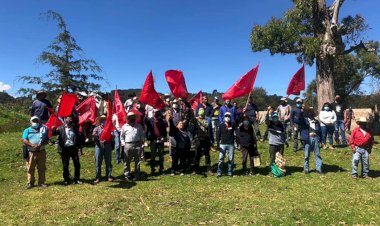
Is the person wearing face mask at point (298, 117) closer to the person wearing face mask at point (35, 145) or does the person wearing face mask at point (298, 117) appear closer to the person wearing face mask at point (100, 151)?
the person wearing face mask at point (100, 151)

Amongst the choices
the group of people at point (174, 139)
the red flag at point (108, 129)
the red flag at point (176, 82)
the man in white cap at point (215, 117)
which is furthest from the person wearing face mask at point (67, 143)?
the man in white cap at point (215, 117)

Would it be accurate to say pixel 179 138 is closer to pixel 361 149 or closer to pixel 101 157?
pixel 101 157

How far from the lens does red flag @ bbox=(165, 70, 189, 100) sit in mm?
14242

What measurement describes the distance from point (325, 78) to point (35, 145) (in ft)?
56.2

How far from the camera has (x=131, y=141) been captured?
43.5 feet

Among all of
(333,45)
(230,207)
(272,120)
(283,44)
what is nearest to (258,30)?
(283,44)

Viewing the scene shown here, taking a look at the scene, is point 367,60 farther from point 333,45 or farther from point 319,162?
point 319,162

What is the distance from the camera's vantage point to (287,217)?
9.11 meters

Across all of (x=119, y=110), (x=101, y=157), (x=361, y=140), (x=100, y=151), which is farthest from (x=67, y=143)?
(x=361, y=140)

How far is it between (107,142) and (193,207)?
4782 mm

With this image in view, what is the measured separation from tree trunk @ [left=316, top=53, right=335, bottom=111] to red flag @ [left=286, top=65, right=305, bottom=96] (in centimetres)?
755

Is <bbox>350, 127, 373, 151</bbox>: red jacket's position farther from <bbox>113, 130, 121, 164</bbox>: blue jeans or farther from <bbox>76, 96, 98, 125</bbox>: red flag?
<bbox>76, 96, 98, 125</bbox>: red flag

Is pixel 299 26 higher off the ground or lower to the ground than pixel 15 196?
higher

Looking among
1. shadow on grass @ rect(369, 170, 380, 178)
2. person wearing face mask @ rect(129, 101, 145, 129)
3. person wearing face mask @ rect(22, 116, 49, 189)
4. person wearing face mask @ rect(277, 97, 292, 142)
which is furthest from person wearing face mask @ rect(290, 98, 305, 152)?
person wearing face mask @ rect(22, 116, 49, 189)
